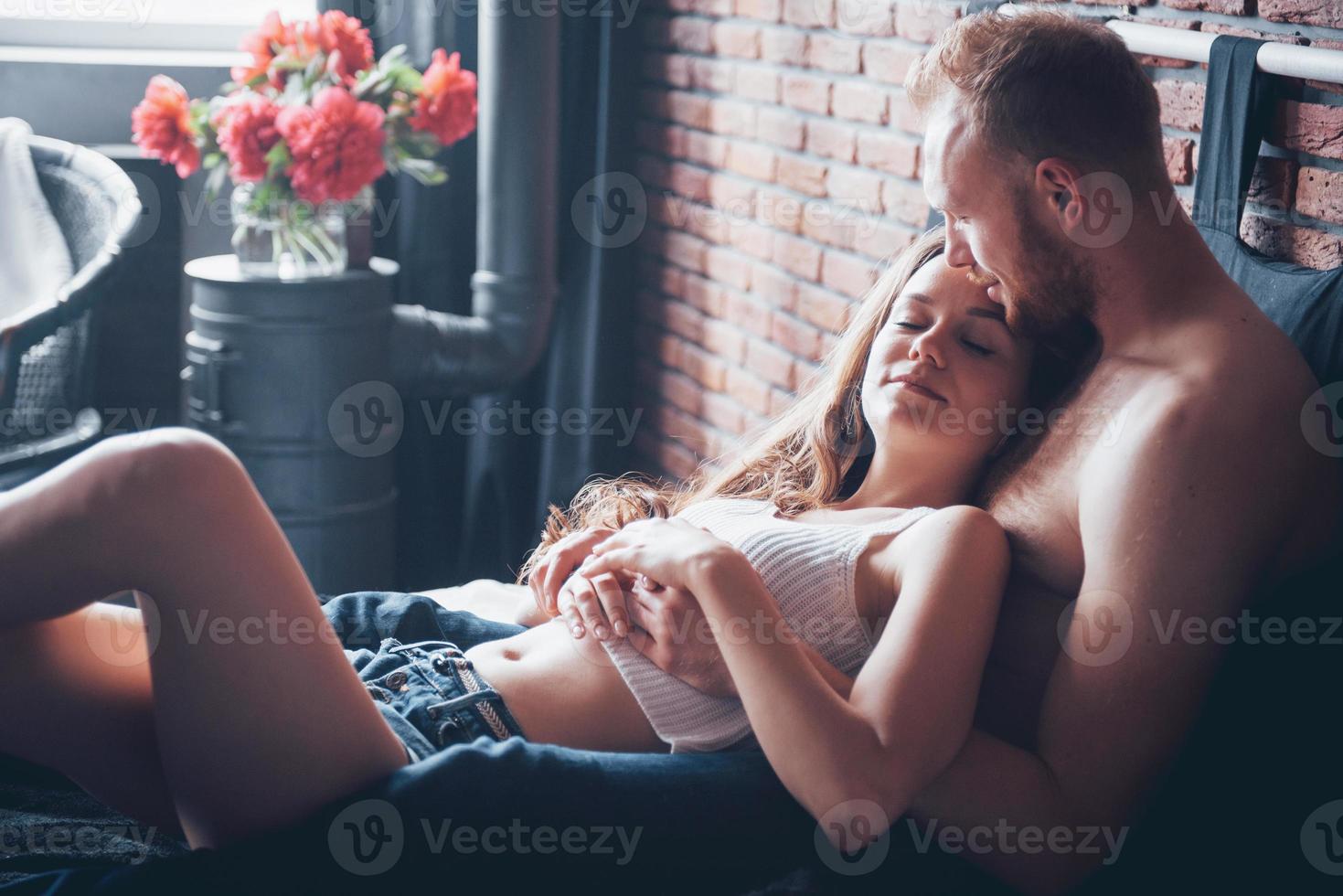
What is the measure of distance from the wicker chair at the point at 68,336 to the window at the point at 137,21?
0.68m

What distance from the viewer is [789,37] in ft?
8.27

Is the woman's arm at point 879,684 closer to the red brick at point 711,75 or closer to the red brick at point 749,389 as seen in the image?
the red brick at point 749,389

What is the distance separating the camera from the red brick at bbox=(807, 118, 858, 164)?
236cm

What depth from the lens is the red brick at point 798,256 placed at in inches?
98.4

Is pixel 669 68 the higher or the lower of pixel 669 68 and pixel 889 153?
the higher

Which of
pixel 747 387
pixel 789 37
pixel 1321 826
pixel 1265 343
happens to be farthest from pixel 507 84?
pixel 1321 826

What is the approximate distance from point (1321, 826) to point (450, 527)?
2.53 meters

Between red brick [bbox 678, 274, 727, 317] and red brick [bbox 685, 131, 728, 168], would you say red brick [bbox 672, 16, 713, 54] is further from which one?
red brick [bbox 678, 274, 727, 317]

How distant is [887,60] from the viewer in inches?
87.8

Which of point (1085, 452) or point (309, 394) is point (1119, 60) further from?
point (309, 394)

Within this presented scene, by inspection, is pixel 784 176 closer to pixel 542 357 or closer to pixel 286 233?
pixel 542 357

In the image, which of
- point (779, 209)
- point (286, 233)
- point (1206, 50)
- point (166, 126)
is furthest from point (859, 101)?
point (166, 126)

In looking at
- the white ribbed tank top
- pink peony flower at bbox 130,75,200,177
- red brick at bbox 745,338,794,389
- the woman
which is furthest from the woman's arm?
pink peony flower at bbox 130,75,200,177

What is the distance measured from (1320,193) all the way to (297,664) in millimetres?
1165
